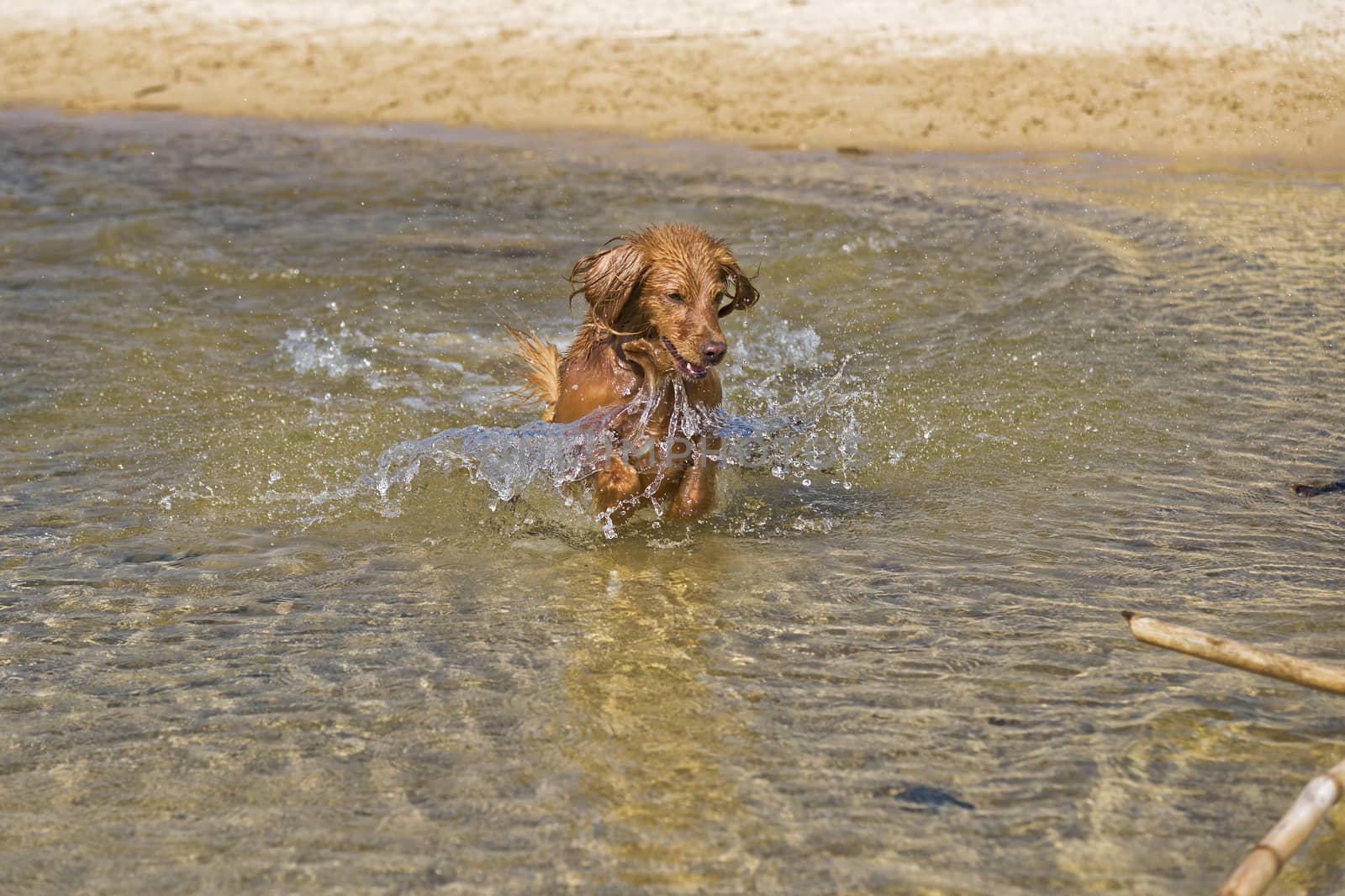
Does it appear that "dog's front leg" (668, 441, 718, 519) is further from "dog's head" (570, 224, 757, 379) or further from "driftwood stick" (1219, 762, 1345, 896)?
"driftwood stick" (1219, 762, 1345, 896)

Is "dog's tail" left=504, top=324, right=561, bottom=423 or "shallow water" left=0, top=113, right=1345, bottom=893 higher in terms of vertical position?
"dog's tail" left=504, top=324, right=561, bottom=423

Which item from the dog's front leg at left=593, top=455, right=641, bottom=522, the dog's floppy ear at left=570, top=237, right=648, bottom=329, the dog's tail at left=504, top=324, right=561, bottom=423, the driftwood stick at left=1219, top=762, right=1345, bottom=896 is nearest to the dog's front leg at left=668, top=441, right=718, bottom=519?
the dog's front leg at left=593, top=455, right=641, bottom=522

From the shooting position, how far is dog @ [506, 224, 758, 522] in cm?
541

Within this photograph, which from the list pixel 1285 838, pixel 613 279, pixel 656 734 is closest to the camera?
pixel 1285 838

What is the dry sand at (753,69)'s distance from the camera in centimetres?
1352

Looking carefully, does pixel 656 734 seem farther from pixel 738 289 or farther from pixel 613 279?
pixel 738 289

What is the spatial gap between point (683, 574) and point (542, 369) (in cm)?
167

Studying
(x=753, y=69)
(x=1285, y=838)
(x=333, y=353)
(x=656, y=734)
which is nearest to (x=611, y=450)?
(x=656, y=734)

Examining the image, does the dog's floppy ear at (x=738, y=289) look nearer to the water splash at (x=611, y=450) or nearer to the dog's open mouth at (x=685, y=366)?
the dog's open mouth at (x=685, y=366)

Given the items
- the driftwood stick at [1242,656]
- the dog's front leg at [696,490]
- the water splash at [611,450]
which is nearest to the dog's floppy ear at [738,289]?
the water splash at [611,450]

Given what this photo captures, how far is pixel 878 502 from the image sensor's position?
604 cm

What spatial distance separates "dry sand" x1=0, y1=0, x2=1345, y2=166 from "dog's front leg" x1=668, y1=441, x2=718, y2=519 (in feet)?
27.6

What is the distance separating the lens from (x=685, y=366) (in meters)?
5.36

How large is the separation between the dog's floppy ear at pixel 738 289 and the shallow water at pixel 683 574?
2.81 ft
